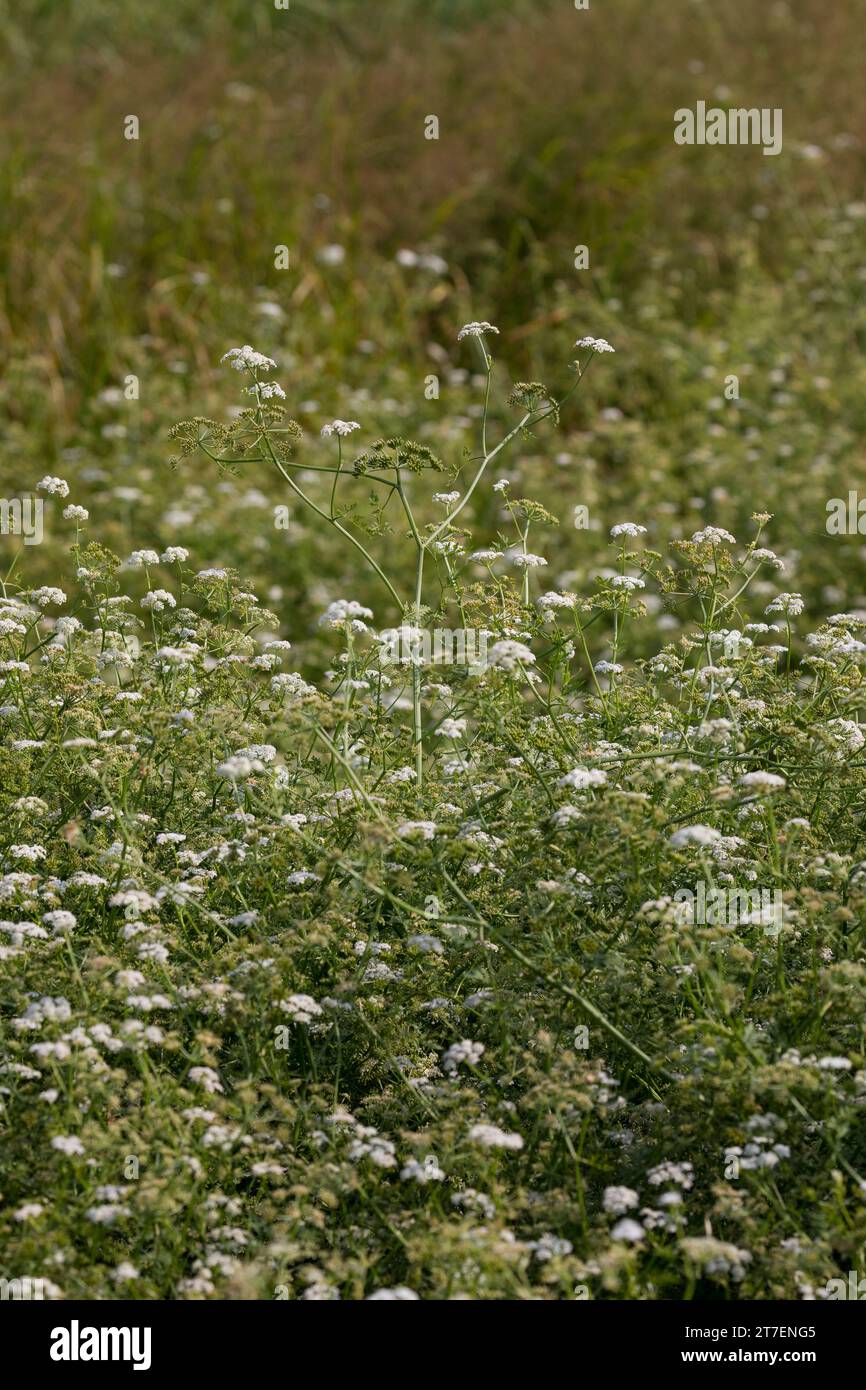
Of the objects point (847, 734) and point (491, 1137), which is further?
point (847, 734)

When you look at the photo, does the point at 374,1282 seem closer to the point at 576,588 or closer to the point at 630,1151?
the point at 630,1151

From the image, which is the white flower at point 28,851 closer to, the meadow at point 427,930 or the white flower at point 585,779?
the meadow at point 427,930

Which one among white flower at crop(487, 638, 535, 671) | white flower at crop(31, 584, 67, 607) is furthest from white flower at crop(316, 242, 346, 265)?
white flower at crop(487, 638, 535, 671)

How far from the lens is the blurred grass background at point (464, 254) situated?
27.9 feet

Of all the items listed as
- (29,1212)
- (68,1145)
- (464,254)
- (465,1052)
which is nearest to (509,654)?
(465,1052)

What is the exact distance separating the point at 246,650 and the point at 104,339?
18.6 feet

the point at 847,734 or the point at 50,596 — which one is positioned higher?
the point at 50,596

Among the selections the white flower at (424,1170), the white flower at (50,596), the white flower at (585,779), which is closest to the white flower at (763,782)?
the white flower at (585,779)

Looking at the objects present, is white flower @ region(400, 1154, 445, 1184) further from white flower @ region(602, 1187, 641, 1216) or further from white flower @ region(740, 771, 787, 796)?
white flower @ region(740, 771, 787, 796)

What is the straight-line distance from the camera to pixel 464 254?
10.3 metres

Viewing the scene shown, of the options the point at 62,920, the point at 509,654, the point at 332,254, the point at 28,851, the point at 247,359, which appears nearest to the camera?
the point at 62,920

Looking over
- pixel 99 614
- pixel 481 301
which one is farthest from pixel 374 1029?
pixel 481 301

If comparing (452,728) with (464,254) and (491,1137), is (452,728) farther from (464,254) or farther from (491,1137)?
(464,254)

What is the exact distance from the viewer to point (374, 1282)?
9.99ft
